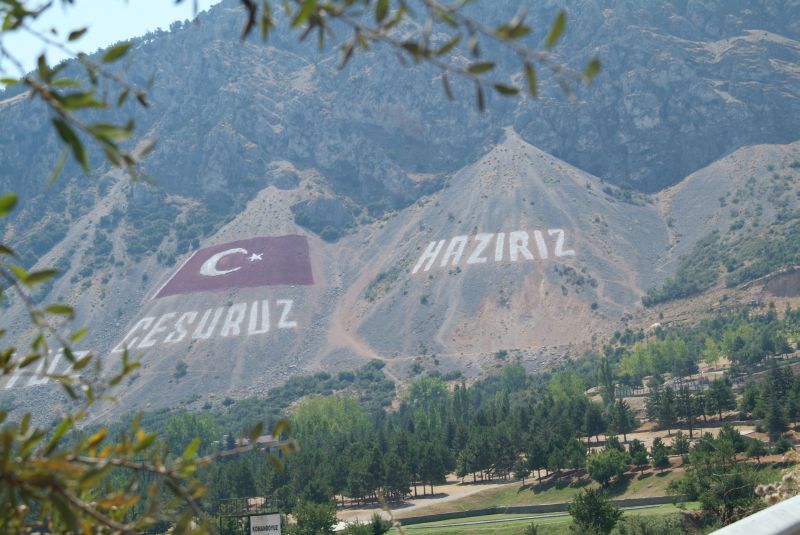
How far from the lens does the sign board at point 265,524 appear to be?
126 ft

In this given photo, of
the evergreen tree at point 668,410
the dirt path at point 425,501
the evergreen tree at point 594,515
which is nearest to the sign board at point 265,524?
the evergreen tree at point 594,515

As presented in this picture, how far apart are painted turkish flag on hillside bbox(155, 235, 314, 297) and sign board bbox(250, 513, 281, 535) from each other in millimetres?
101809

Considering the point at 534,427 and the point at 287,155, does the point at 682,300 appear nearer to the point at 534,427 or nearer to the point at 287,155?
the point at 534,427

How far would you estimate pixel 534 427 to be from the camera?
67.2 m

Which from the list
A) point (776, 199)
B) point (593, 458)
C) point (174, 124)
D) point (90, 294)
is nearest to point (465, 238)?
point (776, 199)

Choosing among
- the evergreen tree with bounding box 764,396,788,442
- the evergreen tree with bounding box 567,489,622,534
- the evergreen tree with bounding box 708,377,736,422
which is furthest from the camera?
the evergreen tree with bounding box 708,377,736,422

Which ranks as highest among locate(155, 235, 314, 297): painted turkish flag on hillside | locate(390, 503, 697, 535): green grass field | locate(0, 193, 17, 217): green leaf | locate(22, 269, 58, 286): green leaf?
locate(155, 235, 314, 297): painted turkish flag on hillside

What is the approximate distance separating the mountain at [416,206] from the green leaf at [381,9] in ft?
366

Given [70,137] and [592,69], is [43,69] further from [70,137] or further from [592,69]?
[592,69]

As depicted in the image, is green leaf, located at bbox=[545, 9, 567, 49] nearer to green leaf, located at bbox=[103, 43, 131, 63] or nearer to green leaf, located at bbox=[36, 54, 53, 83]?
green leaf, located at bbox=[103, 43, 131, 63]

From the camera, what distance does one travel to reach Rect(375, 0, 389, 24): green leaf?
9.45 feet

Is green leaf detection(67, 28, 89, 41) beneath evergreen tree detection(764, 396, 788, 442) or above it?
above

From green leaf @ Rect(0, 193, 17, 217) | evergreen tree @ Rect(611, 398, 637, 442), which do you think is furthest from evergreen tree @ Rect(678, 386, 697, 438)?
green leaf @ Rect(0, 193, 17, 217)

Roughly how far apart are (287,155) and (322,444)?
10117 centimetres
